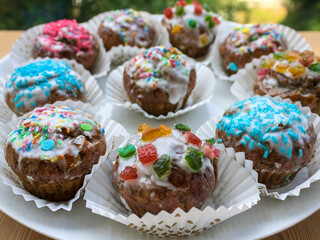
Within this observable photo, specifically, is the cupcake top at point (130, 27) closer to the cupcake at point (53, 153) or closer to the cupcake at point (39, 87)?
the cupcake at point (39, 87)

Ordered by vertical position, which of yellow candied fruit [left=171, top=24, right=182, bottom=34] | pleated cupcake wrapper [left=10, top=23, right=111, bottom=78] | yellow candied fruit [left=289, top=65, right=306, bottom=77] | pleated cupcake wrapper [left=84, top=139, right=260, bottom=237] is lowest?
pleated cupcake wrapper [left=10, top=23, right=111, bottom=78]

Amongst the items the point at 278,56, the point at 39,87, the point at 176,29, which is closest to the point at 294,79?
the point at 278,56

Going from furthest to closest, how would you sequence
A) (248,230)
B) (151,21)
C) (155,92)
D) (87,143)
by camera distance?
(151,21)
(155,92)
(87,143)
(248,230)

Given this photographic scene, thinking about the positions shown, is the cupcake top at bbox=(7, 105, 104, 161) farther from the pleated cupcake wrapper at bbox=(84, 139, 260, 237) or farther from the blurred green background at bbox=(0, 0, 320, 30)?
the blurred green background at bbox=(0, 0, 320, 30)

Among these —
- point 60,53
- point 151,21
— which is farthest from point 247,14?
point 60,53

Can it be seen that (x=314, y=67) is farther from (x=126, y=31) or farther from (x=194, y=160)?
(x=126, y=31)

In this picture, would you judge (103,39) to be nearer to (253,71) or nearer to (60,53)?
(60,53)

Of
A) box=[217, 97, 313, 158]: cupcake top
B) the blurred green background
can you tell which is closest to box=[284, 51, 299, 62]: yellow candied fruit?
box=[217, 97, 313, 158]: cupcake top
